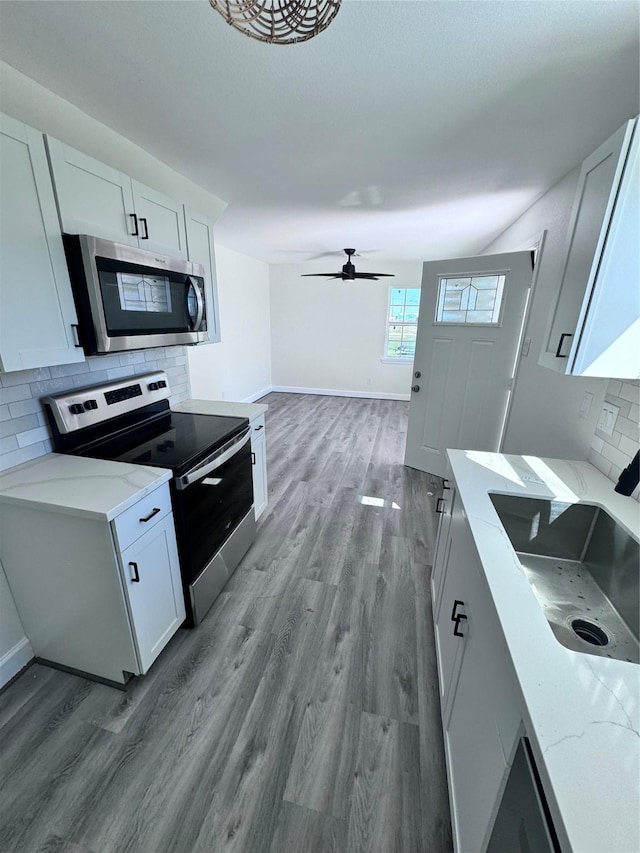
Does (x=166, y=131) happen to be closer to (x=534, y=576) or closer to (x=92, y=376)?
(x=92, y=376)

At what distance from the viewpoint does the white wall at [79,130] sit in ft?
4.58

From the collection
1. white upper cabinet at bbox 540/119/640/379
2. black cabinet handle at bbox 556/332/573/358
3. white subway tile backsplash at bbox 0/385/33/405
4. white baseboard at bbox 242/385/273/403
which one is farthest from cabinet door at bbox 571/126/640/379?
white baseboard at bbox 242/385/273/403

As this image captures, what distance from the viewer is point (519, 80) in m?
1.35

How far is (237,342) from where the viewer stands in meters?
5.38

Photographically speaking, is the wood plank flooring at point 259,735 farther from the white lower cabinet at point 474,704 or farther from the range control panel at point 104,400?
the range control panel at point 104,400

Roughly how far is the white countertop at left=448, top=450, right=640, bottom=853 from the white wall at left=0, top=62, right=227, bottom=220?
2.42m

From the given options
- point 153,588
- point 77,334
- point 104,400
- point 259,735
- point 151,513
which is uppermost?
point 77,334

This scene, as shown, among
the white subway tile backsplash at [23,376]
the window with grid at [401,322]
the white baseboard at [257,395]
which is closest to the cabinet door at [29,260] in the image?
the white subway tile backsplash at [23,376]

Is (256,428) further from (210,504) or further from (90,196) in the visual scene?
(90,196)

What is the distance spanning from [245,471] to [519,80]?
7.42ft

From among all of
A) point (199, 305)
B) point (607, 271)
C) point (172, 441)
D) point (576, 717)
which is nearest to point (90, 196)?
point (199, 305)

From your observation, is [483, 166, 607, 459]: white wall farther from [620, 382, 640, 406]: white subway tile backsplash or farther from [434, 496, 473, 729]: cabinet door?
[434, 496, 473, 729]: cabinet door

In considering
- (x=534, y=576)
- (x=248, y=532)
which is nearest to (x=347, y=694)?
(x=534, y=576)

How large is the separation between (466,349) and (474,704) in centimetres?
282
